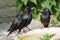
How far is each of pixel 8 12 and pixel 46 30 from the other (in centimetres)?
262

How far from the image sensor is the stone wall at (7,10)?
24.4 ft

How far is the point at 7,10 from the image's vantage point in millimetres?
7500

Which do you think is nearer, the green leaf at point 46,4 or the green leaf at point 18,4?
the green leaf at point 46,4

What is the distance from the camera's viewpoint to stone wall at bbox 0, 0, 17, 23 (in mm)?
7450

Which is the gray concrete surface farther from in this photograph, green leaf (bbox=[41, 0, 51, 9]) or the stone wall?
green leaf (bbox=[41, 0, 51, 9])

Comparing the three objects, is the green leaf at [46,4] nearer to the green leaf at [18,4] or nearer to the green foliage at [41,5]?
the green foliage at [41,5]

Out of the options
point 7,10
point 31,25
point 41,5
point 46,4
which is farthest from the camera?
point 7,10

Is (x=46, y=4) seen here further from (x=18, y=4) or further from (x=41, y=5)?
(x=18, y=4)

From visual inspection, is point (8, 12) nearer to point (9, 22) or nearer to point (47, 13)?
point (9, 22)

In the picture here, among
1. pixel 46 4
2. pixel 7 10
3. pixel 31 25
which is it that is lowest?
pixel 31 25

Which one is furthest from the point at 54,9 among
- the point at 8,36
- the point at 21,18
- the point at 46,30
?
the point at 46,30

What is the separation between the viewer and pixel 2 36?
6598 mm

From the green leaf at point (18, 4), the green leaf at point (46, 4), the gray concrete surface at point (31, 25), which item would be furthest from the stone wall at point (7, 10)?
the green leaf at point (46, 4)

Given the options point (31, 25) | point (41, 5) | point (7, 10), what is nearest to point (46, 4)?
point (41, 5)
